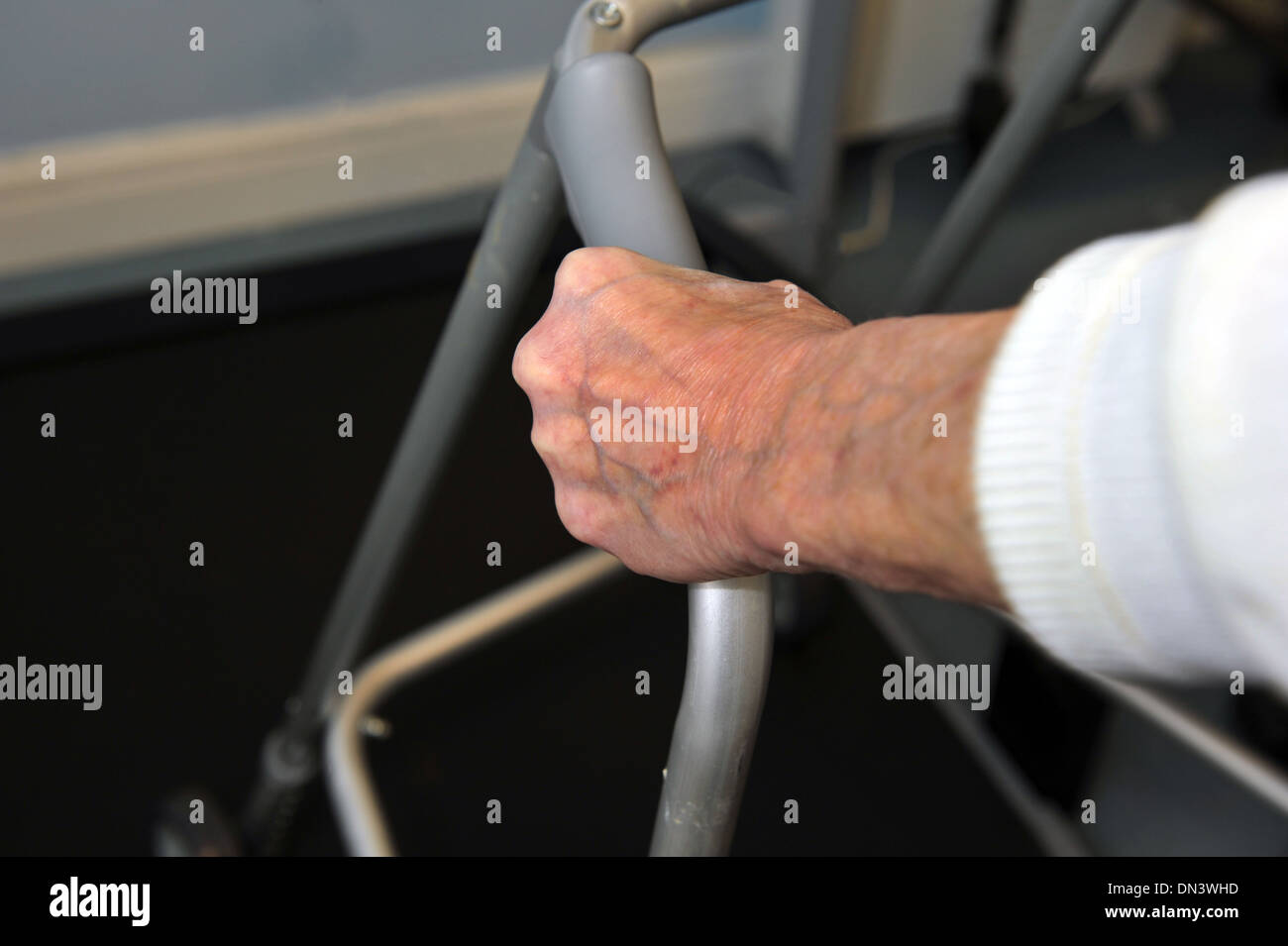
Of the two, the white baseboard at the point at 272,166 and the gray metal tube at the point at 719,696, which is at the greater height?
the white baseboard at the point at 272,166

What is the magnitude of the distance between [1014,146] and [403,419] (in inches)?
36.1

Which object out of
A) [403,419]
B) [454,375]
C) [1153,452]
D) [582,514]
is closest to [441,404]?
[454,375]

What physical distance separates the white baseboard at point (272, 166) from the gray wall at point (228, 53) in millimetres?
29

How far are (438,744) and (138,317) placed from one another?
0.80m

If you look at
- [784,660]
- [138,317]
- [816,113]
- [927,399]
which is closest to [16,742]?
[138,317]

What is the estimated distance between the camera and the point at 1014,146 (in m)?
0.96

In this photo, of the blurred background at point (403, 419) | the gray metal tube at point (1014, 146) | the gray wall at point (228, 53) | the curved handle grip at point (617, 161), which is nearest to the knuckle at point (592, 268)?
the curved handle grip at point (617, 161)

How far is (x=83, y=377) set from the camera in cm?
146

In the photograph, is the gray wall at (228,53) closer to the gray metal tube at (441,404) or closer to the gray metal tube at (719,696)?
the gray metal tube at (441,404)

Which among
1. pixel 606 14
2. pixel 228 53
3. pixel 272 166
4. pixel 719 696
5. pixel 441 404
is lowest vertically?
pixel 719 696

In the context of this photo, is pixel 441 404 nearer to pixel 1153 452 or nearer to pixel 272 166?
pixel 1153 452

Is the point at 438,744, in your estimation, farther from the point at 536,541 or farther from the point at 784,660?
the point at 784,660

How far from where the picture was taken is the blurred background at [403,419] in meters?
1.20
